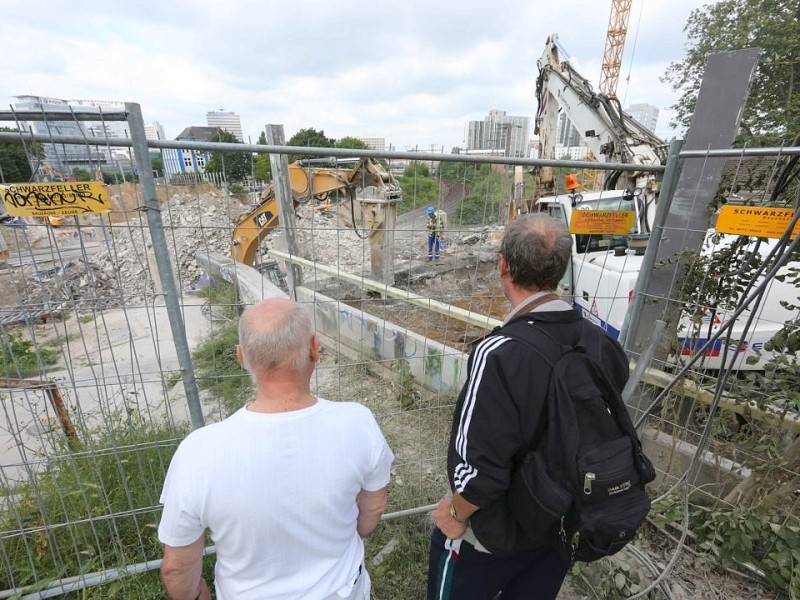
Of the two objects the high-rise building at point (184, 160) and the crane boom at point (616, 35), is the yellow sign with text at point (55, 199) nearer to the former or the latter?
the high-rise building at point (184, 160)

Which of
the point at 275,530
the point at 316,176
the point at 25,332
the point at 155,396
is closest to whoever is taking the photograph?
the point at 275,530

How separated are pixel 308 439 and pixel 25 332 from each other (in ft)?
37.4

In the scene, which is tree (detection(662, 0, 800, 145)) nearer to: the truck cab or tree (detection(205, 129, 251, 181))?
the truck cab

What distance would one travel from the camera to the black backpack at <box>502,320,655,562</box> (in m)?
1.30

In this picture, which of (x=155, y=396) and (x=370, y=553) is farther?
(x=155, y=396)

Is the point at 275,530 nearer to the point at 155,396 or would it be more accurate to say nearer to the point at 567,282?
the point at 155,396

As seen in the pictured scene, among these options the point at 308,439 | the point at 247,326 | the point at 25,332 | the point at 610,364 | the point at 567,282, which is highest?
the point at 247,326

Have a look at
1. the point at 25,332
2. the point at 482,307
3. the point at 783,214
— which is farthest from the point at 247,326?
the point at 25,332

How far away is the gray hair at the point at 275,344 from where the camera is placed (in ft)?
4.09

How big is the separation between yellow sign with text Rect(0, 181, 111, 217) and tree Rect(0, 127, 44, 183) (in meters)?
0.12

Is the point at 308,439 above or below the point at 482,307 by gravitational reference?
above

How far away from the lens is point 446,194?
11.9 feet

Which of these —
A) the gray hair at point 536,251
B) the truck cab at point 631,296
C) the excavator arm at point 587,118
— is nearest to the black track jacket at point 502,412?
the gray hair at point 536,251

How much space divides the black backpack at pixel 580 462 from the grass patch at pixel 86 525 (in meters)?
2.00
